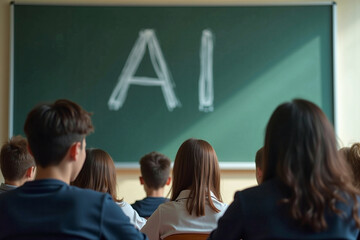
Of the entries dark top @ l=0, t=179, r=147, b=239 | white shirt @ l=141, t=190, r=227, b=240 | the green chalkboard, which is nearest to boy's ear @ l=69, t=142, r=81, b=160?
dark top @ l=0, t=179, r=147, b=239

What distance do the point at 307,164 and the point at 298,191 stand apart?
0.08 meters

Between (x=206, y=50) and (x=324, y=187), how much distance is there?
9.79ft

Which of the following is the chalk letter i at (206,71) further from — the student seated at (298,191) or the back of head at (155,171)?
the student seated at (298,191)

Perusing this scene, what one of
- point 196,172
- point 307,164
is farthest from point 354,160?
point 307,164

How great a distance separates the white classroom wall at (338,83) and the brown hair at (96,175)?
1.81 metres

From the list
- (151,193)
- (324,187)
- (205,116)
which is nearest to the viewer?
(324,187)

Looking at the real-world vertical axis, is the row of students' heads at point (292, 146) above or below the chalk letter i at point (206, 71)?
below

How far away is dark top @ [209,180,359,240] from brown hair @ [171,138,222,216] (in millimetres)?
729

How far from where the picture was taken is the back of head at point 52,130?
57.4 inches

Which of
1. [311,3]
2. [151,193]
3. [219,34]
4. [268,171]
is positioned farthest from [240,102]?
[268,171]

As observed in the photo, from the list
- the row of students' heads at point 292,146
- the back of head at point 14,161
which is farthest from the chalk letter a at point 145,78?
the row of students' heads at point 292,146

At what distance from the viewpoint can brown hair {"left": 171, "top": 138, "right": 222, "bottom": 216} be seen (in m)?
2.11

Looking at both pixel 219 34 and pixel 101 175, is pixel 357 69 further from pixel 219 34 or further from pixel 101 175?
pixel 101 175

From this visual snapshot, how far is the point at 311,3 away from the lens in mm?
4160
